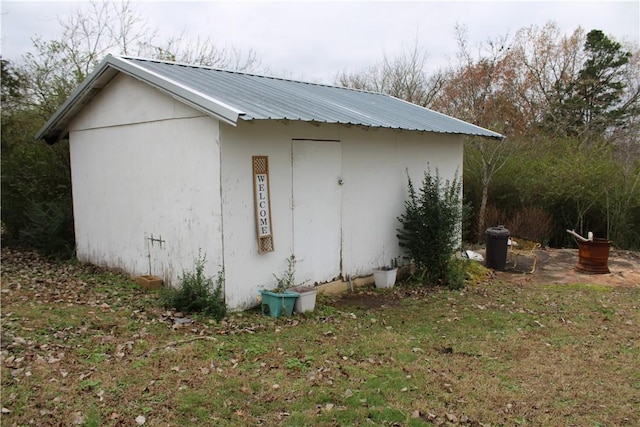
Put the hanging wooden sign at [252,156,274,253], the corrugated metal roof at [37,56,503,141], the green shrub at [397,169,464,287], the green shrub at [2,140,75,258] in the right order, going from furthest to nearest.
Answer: the green shrub at [2,140,75,258]
the green shrub at [397,169,464,287]
the hanging wooden sign at [252,156,274,253]
the corrugated metal roof at [37,56,503,141]

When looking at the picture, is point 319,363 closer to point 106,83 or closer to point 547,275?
Answer: point 106,83

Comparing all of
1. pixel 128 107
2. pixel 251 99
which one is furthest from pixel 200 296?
pixel 128 107

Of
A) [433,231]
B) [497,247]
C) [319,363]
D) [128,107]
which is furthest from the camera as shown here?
[497,247]

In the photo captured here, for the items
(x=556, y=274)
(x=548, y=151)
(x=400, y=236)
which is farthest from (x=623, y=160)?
(x=400, y=236)

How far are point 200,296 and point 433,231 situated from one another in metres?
4.38

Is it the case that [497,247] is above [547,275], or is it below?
above

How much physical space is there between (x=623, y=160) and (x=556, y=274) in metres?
5.34

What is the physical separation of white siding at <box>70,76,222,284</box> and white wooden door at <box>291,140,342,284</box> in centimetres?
140

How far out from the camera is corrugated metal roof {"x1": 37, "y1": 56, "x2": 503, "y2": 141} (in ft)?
20.0

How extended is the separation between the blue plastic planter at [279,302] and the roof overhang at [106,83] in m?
2.34

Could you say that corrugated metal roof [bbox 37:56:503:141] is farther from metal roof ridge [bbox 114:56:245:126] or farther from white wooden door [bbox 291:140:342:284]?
white wooden door [bbox 291:140:342:284]

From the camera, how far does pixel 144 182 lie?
7.62 meters

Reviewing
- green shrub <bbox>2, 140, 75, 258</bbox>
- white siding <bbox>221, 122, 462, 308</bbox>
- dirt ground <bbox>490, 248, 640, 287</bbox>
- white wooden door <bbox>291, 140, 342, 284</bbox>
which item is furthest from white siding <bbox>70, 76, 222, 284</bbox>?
dirt ground <bbox>490, 248, 640, 287</bbox>

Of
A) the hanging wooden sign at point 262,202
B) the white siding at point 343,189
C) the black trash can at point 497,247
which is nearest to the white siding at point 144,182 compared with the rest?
the white siding at point 343,189
